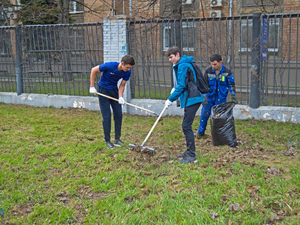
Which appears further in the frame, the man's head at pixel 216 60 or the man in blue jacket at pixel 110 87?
the man's head at pixel 216 60

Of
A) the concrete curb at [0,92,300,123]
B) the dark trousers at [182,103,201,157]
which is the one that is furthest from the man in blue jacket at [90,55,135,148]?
the concrete curb at [0,92,300,123]

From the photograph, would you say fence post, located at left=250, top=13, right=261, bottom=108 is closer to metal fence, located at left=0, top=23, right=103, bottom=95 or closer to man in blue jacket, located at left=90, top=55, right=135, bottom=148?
man in blue jacket, located at left=90, top=55, right=135, bottom=148

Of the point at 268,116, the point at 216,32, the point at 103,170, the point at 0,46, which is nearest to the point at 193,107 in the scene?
the point at 103,170

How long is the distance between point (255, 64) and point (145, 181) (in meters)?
4.72

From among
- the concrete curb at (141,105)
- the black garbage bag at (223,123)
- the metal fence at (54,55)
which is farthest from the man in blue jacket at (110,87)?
the metal fence at (54,55)

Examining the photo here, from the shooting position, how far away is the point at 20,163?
4.96 m

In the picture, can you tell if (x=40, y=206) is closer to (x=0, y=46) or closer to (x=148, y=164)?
(x=148, y=164)

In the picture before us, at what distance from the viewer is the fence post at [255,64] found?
7506 mm

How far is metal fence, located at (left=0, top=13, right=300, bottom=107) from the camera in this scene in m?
8.20

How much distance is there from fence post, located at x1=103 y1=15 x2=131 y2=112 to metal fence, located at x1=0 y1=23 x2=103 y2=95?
415 mm

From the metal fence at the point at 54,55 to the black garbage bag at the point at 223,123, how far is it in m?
4.75

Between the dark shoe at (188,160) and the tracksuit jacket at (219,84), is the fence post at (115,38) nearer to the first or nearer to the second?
the tracksuit jacket at (219,84)

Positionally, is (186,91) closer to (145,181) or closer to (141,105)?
(145,181)

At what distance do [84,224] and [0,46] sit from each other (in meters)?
9.60
